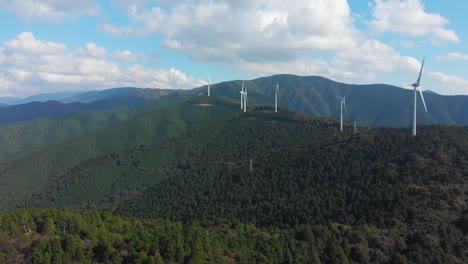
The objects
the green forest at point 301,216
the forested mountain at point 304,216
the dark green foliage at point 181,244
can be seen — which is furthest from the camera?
the forested mountain at point 304,216

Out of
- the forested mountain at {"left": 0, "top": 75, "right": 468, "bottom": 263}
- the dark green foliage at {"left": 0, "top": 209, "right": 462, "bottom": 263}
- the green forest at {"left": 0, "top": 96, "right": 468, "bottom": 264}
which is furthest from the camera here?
the forested mountain at {"left": 0, "top": 75, "right": 468, "bottom": 263}

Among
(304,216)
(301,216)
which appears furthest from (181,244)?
(301,216)

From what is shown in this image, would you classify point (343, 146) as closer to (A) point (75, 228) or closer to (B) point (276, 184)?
(B) point (276, 184)

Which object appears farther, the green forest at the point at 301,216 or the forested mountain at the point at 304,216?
the forested mountain at the point at 304,216

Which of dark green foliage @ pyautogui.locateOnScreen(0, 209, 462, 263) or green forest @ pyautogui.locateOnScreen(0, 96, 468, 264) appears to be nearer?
dark green foliage @ pyautogui.locateOnScreen(0, 209, 462, 263)

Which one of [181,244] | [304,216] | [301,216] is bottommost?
[301,216]

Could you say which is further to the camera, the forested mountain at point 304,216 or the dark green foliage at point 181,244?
the forested mountain at point 304,216

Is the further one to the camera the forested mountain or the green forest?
the forested mountain

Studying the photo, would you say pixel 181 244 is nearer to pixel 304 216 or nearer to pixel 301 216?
pixel 304 216

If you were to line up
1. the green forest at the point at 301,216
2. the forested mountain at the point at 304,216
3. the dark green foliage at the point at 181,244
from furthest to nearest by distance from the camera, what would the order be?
the forested mountain at the point at 304,216 → the green forest at the point at 301,216 → the dark green foliage at the point at 181,244

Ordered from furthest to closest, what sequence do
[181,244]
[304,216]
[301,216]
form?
[301,216] < [304,216] < [181,244]

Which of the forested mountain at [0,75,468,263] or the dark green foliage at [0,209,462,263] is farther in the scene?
the forested mountain at [0,75,468,263]

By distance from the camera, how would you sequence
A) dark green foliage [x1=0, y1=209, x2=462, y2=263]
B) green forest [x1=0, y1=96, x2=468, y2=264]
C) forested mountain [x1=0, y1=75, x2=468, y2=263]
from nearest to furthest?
dark green foliage [x1=0, y1=209, x2=462, y2=263], green forest [x1=0, y1=96, x2=468, y2=264], forested mountain [x1=0, y1=75, x2=468, y2=263]
